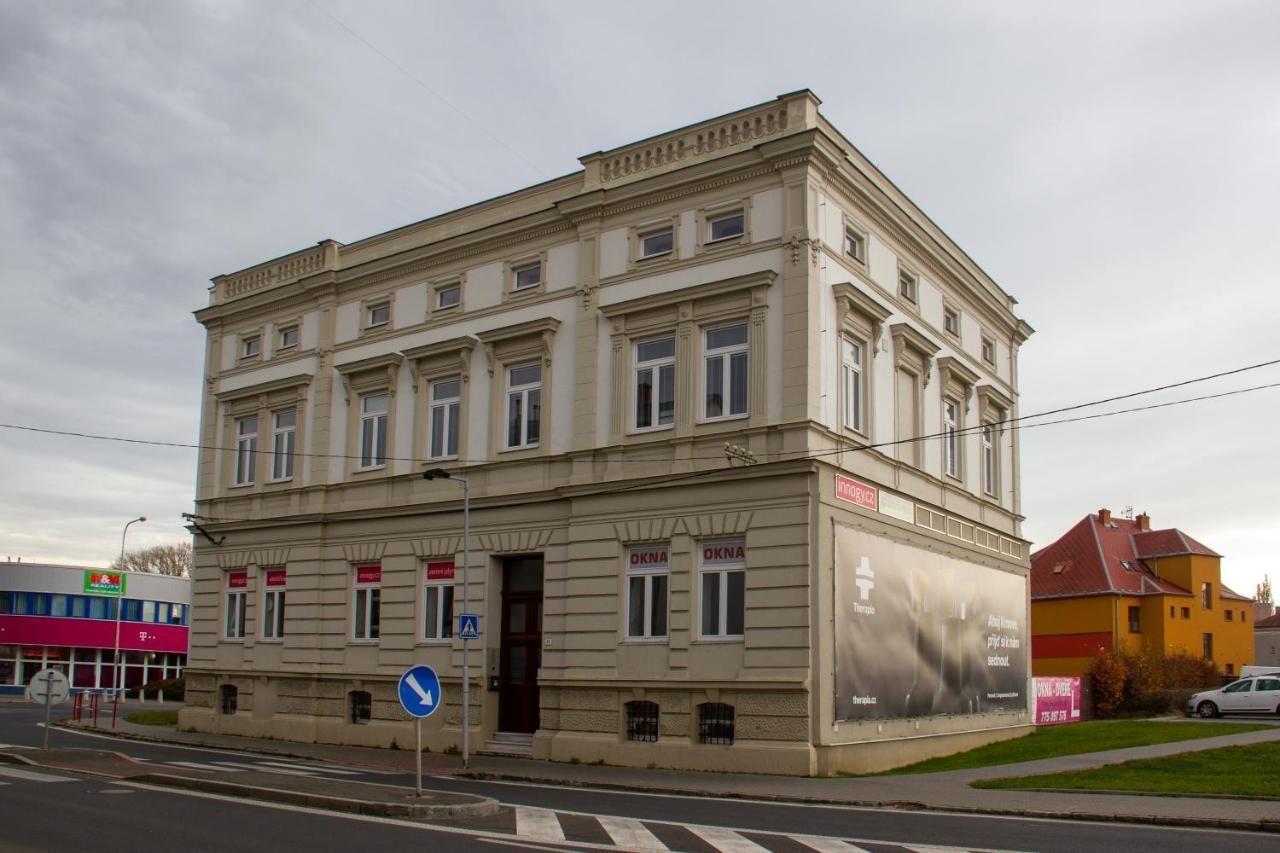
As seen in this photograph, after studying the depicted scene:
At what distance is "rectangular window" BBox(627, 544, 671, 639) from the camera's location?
2561 centimetres

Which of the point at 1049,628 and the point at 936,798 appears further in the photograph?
the point at 1049,628

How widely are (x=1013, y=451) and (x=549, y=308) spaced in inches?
586

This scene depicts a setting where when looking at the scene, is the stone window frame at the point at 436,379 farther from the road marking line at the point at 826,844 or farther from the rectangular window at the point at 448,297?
the road marking line at the point at 826,844

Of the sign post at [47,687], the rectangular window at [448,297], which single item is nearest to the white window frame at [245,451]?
the rectangular window at [448,297]

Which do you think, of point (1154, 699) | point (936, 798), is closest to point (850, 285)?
point (936, 798)

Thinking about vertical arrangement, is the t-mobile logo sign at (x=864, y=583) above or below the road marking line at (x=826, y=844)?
above

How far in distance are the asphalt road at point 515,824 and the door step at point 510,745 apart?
22.1 ft

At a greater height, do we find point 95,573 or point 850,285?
point 850,285

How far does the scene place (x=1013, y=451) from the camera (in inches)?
1391

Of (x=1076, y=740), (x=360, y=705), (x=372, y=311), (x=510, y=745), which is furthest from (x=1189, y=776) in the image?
(x=372, y=311)

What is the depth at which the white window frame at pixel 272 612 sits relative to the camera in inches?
1351

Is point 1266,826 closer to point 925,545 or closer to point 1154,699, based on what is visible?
point 925,545

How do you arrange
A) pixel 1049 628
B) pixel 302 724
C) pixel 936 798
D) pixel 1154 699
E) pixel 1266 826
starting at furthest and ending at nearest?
pixel 1049 628
pixel 1154 699
pixel 302 724
pixel 936 798
pixel 1266 826

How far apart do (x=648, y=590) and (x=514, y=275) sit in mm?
8868
